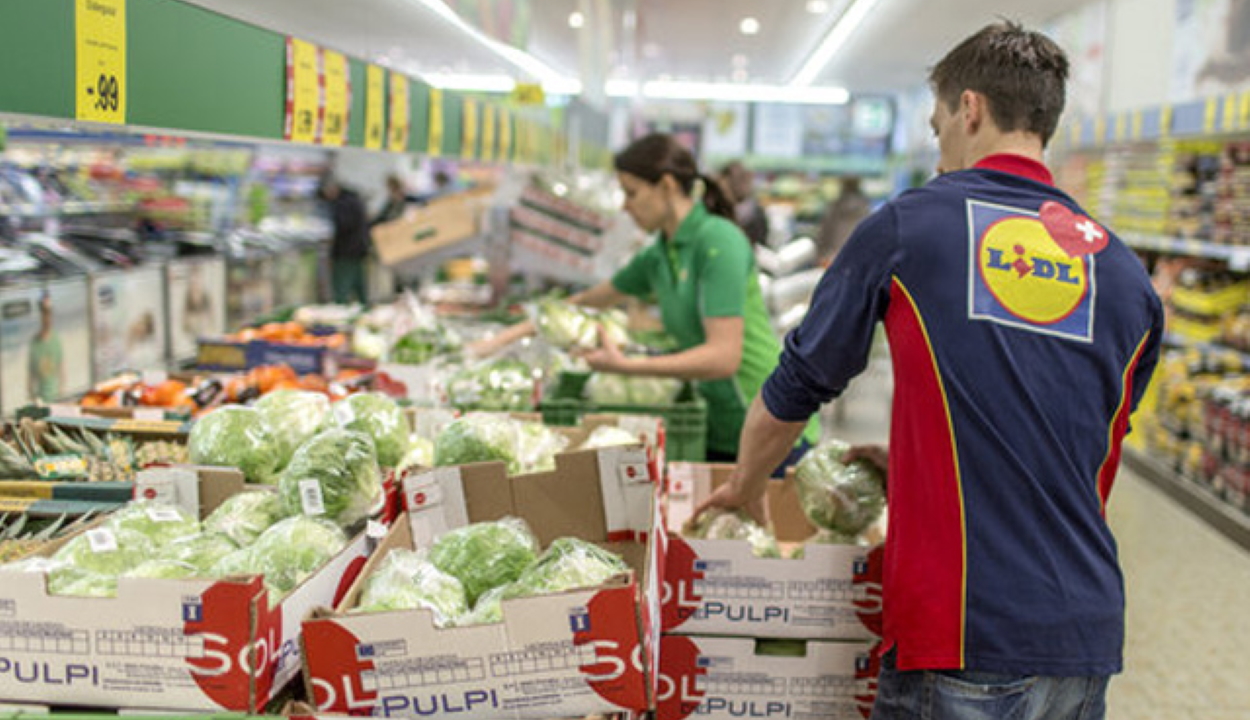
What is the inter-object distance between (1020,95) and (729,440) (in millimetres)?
1958

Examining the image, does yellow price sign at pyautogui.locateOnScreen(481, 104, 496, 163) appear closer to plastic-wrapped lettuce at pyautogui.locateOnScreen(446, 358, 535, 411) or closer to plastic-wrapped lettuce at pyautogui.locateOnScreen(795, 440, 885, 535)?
plastic-wrapped lettuce at pyautogui.locateOnScreen(446, 358, 535, 411)

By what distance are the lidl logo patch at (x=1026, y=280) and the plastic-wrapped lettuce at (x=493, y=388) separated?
1.73 meters

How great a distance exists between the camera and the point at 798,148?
21188mm

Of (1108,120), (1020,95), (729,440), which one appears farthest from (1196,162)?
(1020,95)

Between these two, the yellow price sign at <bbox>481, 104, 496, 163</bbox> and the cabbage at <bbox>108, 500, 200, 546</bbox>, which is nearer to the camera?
the cabbage at <bbox>108, 500, 200, 546</bbox>

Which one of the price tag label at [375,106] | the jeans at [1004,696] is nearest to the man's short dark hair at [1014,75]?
the jeans at [1004,696]

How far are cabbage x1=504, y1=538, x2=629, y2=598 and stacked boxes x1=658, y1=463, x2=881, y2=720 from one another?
1.21 ft

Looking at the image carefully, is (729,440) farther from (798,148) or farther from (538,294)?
(798,148)

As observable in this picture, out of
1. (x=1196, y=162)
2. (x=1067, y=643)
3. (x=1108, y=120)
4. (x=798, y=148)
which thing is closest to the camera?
(x=1067, y=643)

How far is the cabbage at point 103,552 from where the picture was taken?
63.6 inches

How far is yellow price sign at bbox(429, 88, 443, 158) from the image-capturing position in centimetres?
485

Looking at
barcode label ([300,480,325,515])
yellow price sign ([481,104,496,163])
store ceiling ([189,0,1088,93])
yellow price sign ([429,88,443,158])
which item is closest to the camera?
barcode label ([300,480,325,515])

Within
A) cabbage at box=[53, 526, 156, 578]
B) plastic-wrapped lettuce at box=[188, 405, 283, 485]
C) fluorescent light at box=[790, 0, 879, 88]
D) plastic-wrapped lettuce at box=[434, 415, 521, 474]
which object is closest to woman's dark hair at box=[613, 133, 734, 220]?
plastic-wrapped lettuce at box=[434, 415, 521, 474]

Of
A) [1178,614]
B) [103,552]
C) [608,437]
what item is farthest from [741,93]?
[103,552]
